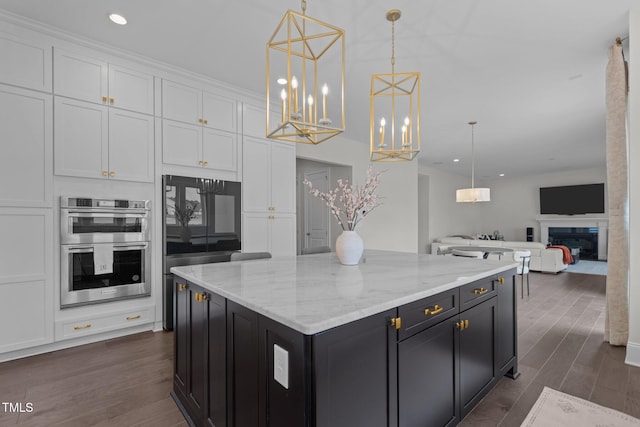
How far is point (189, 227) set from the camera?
3.47m

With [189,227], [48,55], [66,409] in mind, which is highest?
[48,55]

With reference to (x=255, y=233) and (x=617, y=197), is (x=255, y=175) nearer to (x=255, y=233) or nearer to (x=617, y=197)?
(x=255, y=233)

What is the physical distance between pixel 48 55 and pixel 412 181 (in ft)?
22.4

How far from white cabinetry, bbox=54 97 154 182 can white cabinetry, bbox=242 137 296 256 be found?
3.78 ft

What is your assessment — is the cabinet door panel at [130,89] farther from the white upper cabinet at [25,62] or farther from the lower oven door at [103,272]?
the lower oven door at [103,272]

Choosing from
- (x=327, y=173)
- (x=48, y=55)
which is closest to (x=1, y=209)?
(x=48, y=55)

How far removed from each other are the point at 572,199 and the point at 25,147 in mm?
12610

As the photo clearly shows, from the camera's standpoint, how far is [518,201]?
11.1m

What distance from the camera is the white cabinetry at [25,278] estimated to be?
100 inches

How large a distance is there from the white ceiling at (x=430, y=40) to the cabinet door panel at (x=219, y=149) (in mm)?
653

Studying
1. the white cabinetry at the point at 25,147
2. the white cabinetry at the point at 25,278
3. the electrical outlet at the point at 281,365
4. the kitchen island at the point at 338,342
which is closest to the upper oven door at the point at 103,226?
the white cabinetry at the point at 25,278

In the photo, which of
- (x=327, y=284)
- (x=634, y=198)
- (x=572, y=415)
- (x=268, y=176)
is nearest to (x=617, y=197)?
(x=634, y=198)

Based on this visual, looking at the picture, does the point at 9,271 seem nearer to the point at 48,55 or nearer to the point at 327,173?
the point at 48,55

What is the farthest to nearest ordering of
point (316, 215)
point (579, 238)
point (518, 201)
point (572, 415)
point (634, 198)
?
1. point (518, 201)
2. point (579, 238)
3. point (316, 215)
4. point (634, 198)
5. point (572, 415)
